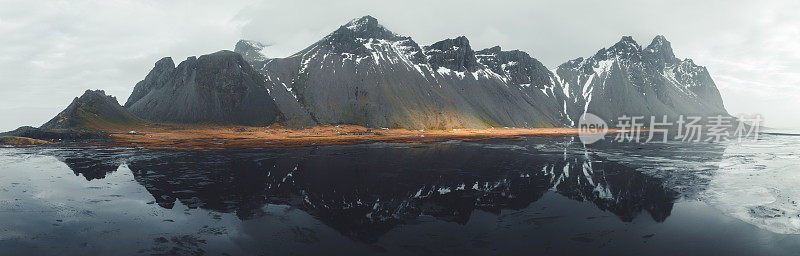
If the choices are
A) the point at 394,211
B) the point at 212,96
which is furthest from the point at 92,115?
the point at 394,211

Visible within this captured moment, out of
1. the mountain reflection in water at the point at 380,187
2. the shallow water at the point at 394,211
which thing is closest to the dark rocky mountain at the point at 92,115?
the mountain reflection in water at the point at 380,187

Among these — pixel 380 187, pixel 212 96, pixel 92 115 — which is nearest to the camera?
pixel 380 187

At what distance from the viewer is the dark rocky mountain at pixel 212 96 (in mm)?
150500

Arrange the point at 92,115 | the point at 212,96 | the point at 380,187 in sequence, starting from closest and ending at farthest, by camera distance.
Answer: the point at 380,187, the point at 92,115, the point at 212,96

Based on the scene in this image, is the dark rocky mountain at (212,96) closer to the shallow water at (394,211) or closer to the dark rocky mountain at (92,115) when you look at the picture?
the dark rocky mountain at (92,115)

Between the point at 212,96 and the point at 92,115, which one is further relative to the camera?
the point at 212,96

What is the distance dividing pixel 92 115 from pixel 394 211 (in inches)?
5794

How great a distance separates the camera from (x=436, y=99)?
194750 millimetres

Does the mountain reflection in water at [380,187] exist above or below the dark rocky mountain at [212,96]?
below

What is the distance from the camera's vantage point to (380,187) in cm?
3212

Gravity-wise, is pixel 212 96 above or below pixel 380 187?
above

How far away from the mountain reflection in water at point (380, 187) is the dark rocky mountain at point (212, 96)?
106 meters

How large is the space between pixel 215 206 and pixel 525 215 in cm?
2313

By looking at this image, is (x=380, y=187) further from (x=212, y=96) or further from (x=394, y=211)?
(x=212, y=96)
